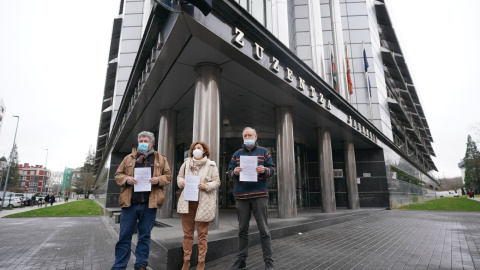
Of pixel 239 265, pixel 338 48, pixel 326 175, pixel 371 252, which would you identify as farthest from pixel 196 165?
pixel 338 48

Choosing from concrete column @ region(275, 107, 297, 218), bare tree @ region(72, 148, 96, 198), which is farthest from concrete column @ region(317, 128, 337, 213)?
bare tree @ region(72, 148, 96, 198)

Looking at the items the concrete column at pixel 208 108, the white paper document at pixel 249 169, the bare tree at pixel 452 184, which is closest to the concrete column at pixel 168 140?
the concrete column at pixel 208 108

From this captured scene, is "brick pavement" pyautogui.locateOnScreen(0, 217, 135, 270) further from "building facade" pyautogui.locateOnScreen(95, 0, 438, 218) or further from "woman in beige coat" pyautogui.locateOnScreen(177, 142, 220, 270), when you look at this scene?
"building facade" pyautogui.locateOnScreen(95, 0, 438, 218)

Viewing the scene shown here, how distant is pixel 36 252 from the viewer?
Answer: 5.75 m

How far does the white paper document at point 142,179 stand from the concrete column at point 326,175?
11.6m

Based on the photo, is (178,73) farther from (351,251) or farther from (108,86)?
(108,86)

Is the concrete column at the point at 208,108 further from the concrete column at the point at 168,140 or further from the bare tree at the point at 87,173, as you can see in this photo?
the bare tree at the point at 87,173

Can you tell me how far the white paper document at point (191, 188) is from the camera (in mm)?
3832

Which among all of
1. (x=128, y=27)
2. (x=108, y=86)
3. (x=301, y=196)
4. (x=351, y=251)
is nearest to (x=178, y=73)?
(x=351, y=251)

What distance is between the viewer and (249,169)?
3867 millimetres

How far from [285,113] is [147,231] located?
8.08m

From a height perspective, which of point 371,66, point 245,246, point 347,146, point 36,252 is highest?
point 371,66

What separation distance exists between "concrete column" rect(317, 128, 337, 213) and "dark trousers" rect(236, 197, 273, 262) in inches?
422

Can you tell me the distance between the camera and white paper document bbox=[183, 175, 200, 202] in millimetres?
3832
